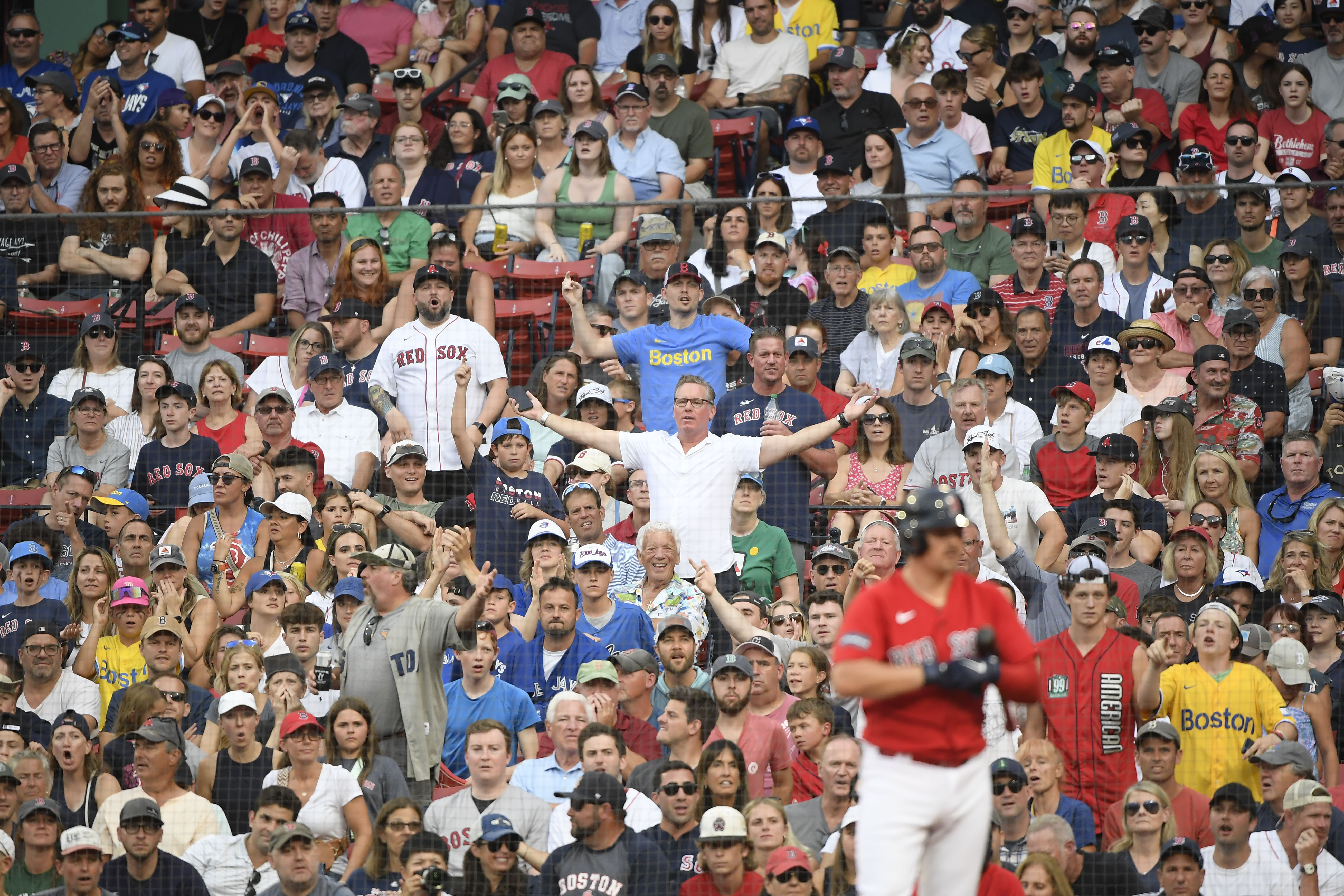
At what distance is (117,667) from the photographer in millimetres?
11133

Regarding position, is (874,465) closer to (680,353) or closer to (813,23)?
(680,353)

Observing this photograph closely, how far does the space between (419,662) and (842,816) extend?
97.3 inches

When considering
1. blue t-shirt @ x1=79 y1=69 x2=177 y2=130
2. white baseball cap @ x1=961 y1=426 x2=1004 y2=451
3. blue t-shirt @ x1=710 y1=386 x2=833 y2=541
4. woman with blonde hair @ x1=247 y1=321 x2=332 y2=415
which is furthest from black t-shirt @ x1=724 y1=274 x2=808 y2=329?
blue t-shirt @ x1=79 y1=69 x2=177 y2=130

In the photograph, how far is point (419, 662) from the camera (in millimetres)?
10281

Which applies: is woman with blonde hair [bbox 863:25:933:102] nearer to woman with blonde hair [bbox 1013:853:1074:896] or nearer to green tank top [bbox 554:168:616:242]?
green tank top [bbox 554:168:616:242]

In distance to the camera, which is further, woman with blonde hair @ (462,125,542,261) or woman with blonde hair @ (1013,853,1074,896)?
woman with blonde hair @ (462,125,542,261)

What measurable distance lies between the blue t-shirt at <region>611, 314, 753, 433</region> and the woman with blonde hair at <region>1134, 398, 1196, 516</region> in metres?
2.55

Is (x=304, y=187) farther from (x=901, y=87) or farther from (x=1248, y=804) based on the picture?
(x=1248, y=804)

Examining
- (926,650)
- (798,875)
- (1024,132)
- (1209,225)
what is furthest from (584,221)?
(926,650)

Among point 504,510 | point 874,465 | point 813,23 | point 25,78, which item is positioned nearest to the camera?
point 504,510

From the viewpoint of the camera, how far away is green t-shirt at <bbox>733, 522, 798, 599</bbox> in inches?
434

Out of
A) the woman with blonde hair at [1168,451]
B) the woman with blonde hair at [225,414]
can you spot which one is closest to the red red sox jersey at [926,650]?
the woman with blonde hair at [1168,451]

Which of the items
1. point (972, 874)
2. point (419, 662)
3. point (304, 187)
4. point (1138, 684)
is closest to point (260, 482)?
point (419, 662)

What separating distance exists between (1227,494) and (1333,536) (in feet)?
2.22
